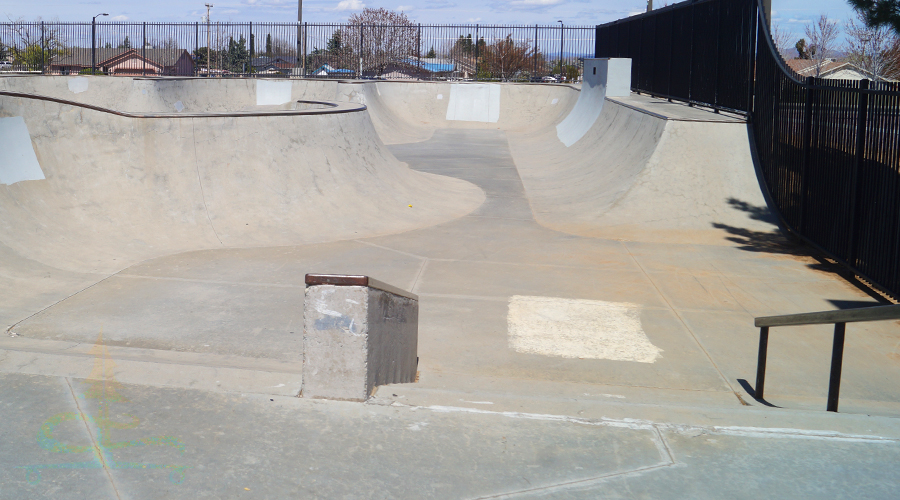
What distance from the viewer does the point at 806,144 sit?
965cm

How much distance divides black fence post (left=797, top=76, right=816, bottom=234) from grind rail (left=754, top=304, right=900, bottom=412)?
576 centimetres

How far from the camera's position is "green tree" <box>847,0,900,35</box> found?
10.2 m

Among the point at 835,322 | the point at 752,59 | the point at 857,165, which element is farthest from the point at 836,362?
the point at 752,59

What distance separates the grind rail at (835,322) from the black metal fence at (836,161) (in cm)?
339

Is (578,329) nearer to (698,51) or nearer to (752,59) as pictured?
(752,59)

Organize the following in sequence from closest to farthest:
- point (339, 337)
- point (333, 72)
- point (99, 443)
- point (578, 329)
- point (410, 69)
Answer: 1. point (99, 443)
2. point (339, 337)
3. point (578, 329)
4. point (333, 72)
5. point (410, 69)

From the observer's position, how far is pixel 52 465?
2.79 metres

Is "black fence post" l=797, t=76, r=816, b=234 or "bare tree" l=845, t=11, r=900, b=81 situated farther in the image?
"bare tree" l=845, t=11, r=900, b=81

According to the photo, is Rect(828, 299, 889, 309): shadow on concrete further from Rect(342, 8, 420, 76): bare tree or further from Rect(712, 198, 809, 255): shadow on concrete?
Rect(342, 8, 420, 76): bare tree

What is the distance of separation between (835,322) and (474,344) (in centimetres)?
304

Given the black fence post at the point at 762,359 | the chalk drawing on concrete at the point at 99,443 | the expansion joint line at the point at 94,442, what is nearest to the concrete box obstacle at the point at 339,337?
the chalk drawing on concrete at the point at 99,443

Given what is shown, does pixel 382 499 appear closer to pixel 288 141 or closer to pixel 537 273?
pixel 537 273

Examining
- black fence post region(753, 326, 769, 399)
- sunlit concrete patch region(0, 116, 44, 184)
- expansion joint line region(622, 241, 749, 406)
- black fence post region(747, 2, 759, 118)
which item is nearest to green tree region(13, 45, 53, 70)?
sunlit concrete patch region(0, 116, 44, 184)

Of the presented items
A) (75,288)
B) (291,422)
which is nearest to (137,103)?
(75,288)
